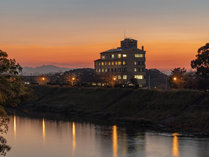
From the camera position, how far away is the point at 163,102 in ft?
295

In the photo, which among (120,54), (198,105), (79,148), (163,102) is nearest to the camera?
(79,148)

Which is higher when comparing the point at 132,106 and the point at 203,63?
the point at 203,63

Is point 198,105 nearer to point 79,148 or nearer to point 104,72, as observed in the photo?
point 79,148

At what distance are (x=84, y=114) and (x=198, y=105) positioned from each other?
32513 mm

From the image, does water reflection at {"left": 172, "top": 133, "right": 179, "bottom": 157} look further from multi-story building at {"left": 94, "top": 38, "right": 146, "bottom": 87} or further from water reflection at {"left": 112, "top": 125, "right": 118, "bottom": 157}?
multi-story building at {"left": 94, "top": 38, "right": 146, "bottom": 87}

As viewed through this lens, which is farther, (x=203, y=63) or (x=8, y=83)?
(x=203, y=63)

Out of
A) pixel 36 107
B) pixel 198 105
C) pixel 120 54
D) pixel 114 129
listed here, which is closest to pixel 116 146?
pixel 114 129

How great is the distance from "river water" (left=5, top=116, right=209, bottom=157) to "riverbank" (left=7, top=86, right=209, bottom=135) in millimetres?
8792

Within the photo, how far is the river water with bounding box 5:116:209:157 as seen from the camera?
52.4 meters

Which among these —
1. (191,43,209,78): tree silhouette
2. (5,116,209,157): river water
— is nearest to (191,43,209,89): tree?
(191,43,209,78): tree silhouette

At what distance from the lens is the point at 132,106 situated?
96000 millimetres

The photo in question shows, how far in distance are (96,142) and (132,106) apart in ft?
117

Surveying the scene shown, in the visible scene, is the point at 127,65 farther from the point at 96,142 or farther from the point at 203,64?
the point at 96,142

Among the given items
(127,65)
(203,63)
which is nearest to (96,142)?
(203,63)
